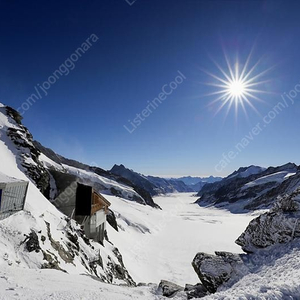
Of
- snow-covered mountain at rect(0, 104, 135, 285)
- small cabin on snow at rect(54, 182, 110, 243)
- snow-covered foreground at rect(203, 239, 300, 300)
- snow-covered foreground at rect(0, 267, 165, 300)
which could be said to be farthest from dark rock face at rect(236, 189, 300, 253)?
small cabin on snow at rect(54, 182, 110, 243)

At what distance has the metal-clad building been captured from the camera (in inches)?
545

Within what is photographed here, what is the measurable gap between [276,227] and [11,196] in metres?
16.7

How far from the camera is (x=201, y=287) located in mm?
11422

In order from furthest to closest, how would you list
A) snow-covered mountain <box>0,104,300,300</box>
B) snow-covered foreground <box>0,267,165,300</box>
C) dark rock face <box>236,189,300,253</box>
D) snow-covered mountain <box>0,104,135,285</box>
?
1. snow-covered mountain <box>0,104,135,285</box>
2. dark rock face <box>236,189,300,253</box>
3. snow-covered mountain <box>0,104,300,300</box>
4. snow-covered foreground <box>0,267,165,300</box>

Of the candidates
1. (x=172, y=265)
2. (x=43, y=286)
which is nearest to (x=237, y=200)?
(x=172, y=265)

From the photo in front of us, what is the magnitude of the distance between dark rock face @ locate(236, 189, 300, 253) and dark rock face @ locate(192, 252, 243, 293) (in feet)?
4.80

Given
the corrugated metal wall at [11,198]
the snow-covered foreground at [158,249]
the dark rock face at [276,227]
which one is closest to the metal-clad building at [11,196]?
the corrugated metal wall at [11,198]

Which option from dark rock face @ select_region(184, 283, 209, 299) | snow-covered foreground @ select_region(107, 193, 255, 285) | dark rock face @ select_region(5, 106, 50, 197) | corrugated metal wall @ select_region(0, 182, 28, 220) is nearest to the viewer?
dark rock face @ select_region(184, 283, 209, 299)

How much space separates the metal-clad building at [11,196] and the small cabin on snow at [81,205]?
10.5 m

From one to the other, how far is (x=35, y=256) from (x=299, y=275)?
1344cm

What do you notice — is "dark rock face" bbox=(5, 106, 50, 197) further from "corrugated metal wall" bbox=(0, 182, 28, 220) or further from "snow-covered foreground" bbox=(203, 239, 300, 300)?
"snow-covered foreground" bbox=(203, 239, 300, 300)

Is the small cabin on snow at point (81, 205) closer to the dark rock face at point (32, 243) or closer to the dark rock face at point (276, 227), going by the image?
the dark rock face at point (32, 243)

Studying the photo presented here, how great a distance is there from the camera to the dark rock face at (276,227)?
10.9m

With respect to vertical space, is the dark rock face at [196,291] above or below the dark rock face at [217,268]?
below
